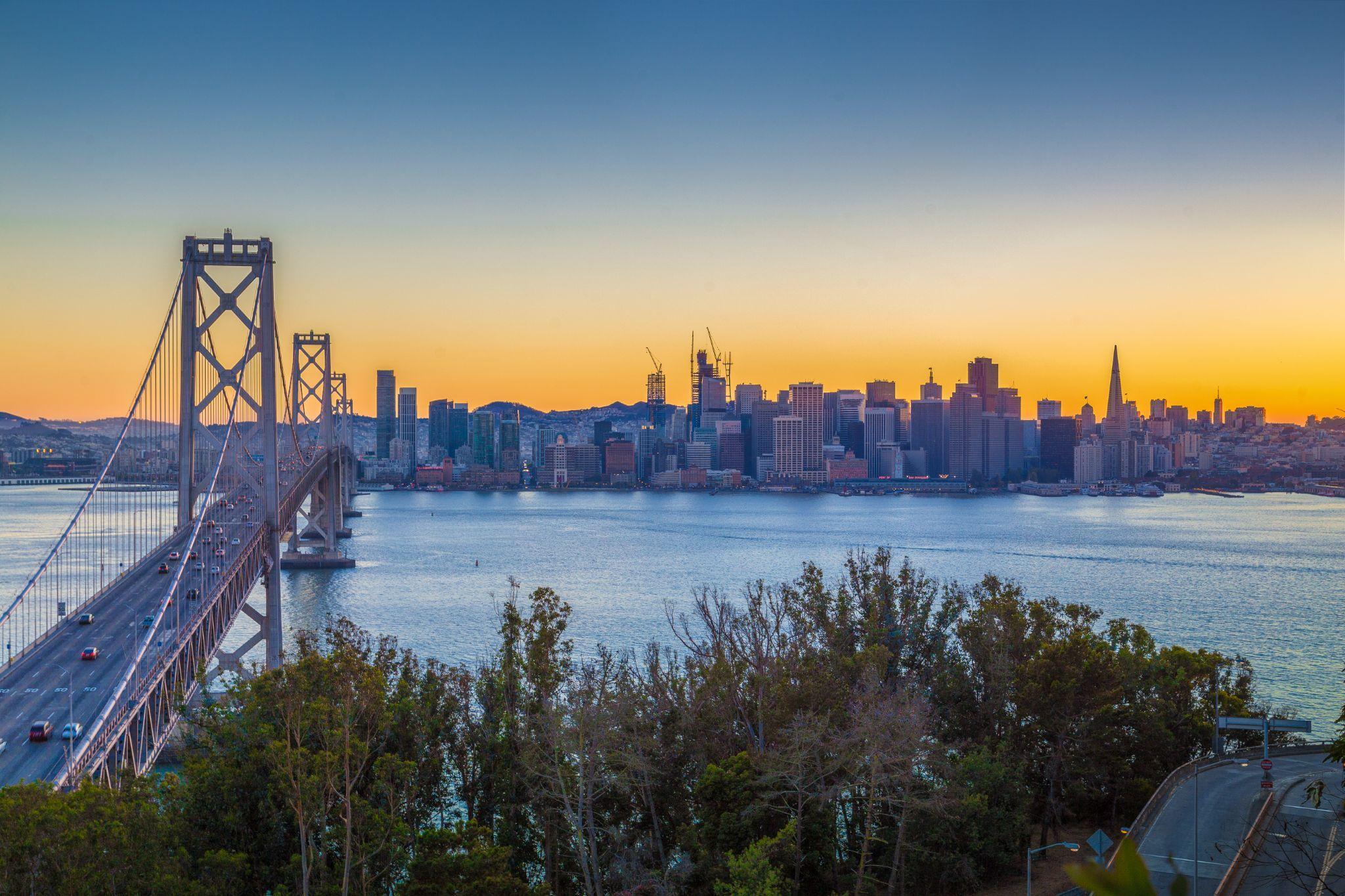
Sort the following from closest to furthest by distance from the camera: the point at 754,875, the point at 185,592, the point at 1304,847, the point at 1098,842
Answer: the point at 1098,842 < the point at 1304,847 < the point at 754,875 < the point at 185,592

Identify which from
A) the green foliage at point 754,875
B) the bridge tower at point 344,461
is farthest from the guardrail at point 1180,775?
the bridge tower at point 344,461

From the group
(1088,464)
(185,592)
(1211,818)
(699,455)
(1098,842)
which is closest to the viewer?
(1098,842)

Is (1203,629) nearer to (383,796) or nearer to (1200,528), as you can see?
(383,796)

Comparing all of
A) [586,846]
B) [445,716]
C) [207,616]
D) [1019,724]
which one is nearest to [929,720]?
[1019,724]

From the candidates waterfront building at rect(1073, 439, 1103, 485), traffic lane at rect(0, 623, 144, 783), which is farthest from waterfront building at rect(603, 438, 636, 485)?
traffic lane at rect(0, 623, 144, 783)

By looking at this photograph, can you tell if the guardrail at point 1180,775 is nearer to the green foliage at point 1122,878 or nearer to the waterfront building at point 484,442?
the green foliage at point 1122,878

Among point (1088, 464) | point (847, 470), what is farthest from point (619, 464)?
point (1088, 464)

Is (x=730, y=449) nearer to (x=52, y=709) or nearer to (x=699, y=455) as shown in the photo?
(x=699, y=455)

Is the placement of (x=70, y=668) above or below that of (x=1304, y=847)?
above
